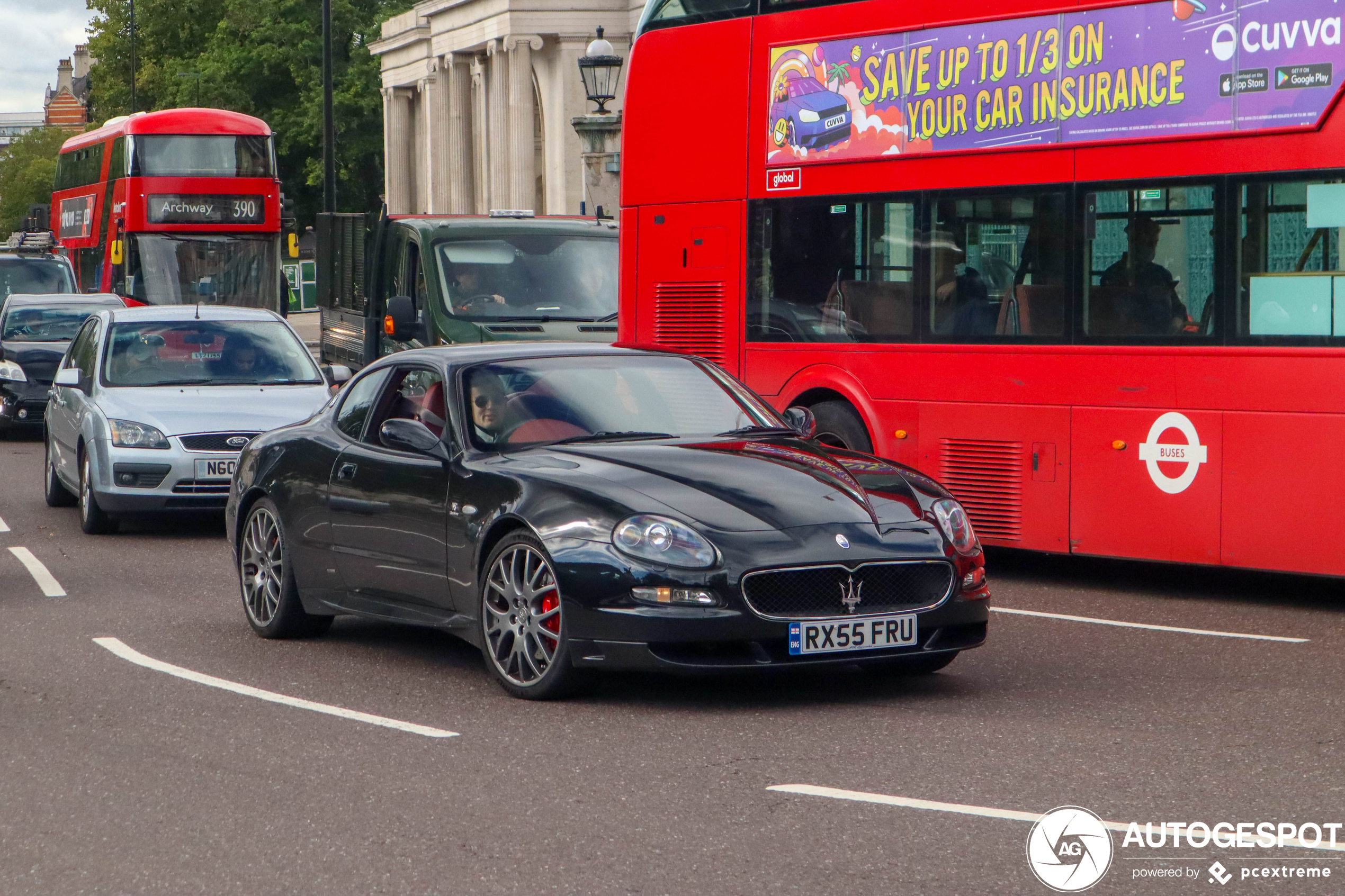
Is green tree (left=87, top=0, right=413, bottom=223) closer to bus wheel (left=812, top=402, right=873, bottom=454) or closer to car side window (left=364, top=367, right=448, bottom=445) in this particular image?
bus wheel (left=812, top=402, right=873, bottom=454)

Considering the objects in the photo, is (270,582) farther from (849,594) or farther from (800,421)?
(849,594)

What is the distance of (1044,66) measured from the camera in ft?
36.1

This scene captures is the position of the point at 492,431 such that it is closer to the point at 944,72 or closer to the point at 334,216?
the point at 944,72

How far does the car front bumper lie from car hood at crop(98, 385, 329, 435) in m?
0.20

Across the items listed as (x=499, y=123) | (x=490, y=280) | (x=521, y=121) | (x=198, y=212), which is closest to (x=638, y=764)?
(x=490, y=280)

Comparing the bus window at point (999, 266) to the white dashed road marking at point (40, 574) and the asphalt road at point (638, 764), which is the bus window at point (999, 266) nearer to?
the asphalt road at point (638, 764)

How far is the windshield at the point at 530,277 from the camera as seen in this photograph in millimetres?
16859

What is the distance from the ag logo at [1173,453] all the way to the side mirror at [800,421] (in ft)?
7.80

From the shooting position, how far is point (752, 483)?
7539 mm

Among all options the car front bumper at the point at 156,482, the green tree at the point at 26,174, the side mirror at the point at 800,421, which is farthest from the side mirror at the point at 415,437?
the green tree at the point at 26,174

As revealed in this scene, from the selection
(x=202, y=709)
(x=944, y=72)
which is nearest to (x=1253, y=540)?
(x=944, y=72)

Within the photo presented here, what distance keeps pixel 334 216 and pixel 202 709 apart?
14915mm

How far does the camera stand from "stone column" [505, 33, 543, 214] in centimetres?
6100

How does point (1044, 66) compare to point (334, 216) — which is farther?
point (334, 216)
